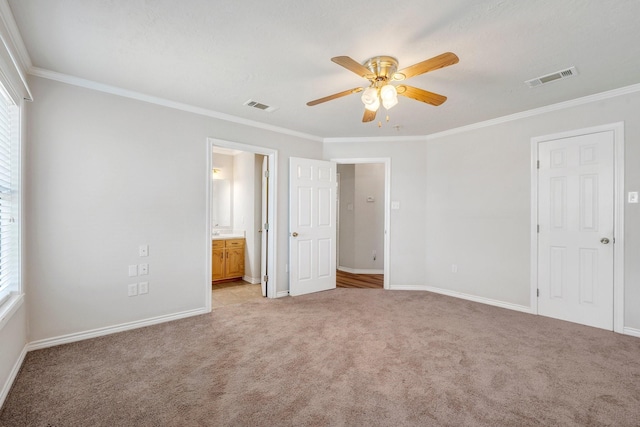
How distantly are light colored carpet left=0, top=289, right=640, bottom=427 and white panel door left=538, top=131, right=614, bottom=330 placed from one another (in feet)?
0.92

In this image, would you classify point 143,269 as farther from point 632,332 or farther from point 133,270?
point 632,332

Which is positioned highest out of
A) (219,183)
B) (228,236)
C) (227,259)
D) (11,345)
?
(219,183)

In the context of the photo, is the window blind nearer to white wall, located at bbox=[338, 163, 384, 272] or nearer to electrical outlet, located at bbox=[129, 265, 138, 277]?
electrical outlet, located at bbox=[129, 265, 138, 277]

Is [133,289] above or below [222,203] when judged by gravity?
below

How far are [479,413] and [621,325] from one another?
7.96 feet

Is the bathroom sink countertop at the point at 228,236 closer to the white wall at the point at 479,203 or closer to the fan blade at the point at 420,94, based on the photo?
the white wall at the point at 479,203

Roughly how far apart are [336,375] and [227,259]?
139 inches

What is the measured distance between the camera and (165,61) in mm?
2508

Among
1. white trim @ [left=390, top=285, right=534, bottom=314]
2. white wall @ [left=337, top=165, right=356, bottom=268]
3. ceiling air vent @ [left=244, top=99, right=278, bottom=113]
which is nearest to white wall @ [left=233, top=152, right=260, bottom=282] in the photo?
ceiling air vent @ [left=244, top=99, right=278, bottom=113]

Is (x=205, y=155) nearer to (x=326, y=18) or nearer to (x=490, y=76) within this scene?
(x=326, y=18)

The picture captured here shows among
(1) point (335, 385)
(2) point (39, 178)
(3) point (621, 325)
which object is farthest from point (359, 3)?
(3) point (621, 325)

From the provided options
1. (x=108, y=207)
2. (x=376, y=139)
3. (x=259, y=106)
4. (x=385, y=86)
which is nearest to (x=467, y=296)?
(x=376, y=139)

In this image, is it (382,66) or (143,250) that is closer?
(382,66)

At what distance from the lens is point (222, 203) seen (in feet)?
19.9
